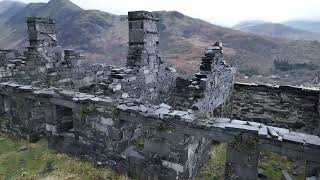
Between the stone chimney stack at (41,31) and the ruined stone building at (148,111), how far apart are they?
5cm

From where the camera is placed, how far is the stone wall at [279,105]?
1302cm

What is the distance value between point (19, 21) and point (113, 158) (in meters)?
102

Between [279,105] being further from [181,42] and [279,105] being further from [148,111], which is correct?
[181,42]

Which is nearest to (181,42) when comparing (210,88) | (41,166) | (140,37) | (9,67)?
(9,67)

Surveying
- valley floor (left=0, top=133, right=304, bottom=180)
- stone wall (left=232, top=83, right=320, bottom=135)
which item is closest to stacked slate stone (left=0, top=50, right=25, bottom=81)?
valley floor (left=0, top=133, right=304, bottom=180)

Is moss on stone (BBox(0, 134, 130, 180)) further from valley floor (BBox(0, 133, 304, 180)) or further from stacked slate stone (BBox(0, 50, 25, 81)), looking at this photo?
stacked slate stone (BBox(0, 50, 25, 81))

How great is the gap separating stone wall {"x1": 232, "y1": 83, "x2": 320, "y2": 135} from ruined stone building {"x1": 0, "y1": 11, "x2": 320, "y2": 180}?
0.04 meters

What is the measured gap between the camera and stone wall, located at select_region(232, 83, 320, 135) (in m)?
13.0

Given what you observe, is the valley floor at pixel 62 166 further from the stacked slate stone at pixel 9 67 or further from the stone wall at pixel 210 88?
the stacked slate stone at pixel 9 67

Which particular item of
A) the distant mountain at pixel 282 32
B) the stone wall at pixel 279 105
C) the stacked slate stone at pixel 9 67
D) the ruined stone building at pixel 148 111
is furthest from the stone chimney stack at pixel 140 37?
the distant mountain at pixel 282 32

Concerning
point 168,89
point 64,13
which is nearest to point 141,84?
point 168,89

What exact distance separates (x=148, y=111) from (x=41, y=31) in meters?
9.96

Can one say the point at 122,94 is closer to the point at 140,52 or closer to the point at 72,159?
the point at 140,52

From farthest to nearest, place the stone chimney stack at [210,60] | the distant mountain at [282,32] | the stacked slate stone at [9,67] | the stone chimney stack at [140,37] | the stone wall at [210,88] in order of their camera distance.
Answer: the distant mountain at [282,32], the stacked slate stone at [9,67], the stone chimney stack at [140,37], the stone chimney stack at [210,60], the stone wall at [210,88]
